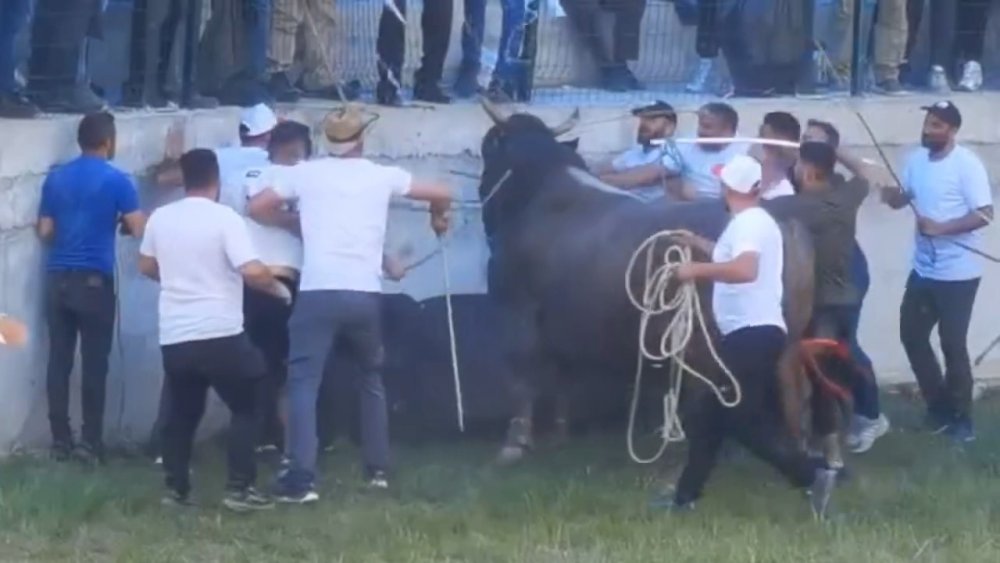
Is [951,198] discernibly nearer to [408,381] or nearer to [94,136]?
[408,381]

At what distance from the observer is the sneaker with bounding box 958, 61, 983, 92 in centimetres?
1583

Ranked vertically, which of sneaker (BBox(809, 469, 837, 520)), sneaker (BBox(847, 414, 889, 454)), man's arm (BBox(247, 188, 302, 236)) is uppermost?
man's arm (BBox(247, 188, 302, 236))

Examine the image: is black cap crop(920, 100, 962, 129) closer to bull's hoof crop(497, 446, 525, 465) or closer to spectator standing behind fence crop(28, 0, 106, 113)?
bull's hoof crop(497, 446, 525, 465)

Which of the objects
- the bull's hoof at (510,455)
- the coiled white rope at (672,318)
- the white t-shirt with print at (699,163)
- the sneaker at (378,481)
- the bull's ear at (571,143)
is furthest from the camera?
the bull's ear at (571,143)

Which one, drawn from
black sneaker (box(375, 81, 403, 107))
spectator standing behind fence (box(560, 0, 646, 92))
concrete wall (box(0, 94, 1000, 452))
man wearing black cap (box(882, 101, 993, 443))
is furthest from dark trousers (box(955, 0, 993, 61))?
black sneaker (box(375, 81, 403, 107))

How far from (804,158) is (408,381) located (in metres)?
2.51

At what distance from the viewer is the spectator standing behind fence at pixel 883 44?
51.6 ft

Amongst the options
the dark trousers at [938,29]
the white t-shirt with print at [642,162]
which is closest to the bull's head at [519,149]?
the white t-shirt with print at [642,162]

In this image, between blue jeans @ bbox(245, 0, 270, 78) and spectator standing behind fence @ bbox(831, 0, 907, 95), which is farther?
spectator standing behind fence @ bbox(831, 0, 907, 95)

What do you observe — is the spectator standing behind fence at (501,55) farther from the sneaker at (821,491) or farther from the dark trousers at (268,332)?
the sneaker at (821,491)

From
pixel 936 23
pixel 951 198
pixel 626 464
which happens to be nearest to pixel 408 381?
pixel 626 464

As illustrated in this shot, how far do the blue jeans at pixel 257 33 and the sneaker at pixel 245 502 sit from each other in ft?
11.9

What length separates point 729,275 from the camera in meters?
10.7

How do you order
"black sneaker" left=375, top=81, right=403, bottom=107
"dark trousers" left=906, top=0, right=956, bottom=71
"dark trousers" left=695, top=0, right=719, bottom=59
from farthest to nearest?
"dark trousers" left=906, top=0, right=956, bottom=71 < "dark trousers" left=695, top=0, right=719, bottom=59 < "black sneaker" left=375, top=81, right=403, bottom=107
